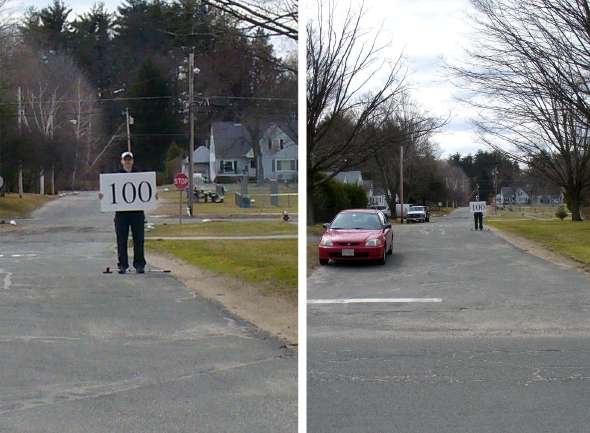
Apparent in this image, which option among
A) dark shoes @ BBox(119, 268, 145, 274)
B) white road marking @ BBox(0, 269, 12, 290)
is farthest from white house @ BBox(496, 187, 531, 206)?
white road marking @ BBox(0, 269, 12, 290)

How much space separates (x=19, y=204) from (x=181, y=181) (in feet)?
3.14

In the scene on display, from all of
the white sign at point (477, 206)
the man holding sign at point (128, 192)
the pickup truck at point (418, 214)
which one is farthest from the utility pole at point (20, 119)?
the white sign at point (477, 206)

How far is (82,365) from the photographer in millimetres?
3893

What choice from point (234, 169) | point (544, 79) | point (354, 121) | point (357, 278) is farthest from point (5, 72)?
point (544, 79)

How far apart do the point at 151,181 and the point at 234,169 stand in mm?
787

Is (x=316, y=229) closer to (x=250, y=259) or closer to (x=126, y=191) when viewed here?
(x=250, y=259)

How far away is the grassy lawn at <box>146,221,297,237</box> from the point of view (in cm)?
433

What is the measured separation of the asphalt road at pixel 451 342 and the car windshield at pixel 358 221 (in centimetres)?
36

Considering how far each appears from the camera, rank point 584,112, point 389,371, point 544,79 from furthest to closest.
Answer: point 584,112 < point 544,79 < point 389,371

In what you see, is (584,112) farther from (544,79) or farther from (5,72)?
(5,72)

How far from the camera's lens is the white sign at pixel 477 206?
5224 millimetres

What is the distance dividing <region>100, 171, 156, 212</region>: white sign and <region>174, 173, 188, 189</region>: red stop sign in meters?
0.24

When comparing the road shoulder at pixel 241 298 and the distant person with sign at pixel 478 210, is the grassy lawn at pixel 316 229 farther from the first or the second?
the distant person with sign at pixel 478 210

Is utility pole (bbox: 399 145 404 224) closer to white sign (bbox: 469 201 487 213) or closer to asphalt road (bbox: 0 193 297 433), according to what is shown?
white sign (bbox: 469 201 487 213)
